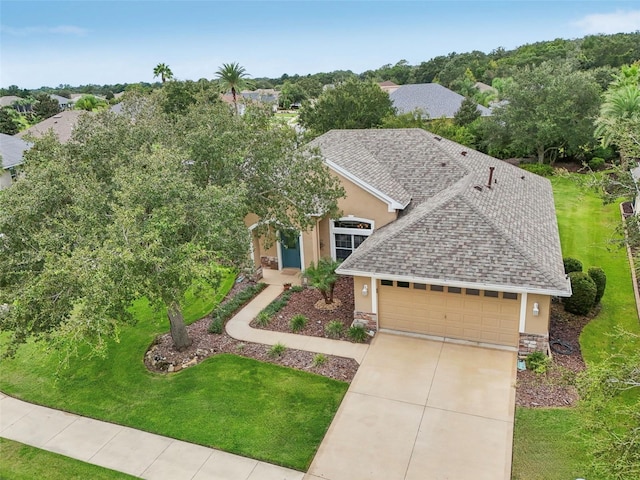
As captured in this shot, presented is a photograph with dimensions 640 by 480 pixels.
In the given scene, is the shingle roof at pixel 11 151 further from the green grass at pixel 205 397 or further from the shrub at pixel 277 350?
the shrub at pixel 277 350

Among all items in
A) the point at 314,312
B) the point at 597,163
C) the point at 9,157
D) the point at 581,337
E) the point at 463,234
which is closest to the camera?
the point at 463,234

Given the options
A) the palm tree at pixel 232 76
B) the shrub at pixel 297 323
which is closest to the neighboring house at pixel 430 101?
the palm tree at pixel 232 76

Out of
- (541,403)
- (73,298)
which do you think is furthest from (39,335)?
(541,403)

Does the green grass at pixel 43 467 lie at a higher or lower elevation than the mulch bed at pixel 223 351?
lower

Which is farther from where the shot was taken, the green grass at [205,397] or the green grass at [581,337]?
the green grass at [205,397]

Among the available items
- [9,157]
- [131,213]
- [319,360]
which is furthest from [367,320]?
[9,157]

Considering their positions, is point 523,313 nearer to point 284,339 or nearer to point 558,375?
point 558,375

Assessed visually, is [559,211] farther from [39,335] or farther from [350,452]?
[39,335]
